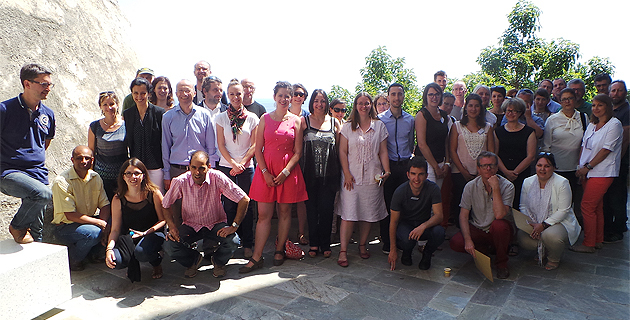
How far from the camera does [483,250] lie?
4121mm

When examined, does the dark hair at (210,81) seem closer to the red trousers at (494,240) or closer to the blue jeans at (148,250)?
the blue jeans at (148,250)

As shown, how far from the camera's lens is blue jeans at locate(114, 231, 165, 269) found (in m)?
3.64

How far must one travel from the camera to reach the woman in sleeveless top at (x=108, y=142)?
→ 412cm

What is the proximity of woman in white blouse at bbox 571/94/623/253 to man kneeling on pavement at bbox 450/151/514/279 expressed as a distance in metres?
1.04

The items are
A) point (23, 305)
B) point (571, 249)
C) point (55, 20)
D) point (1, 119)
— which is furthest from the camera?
point (55, 20)

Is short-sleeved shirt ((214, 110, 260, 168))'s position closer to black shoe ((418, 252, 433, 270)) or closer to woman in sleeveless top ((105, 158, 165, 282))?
woman in sleeveless top ((105, 158, 165, 282))

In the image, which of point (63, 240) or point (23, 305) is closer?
point (23, 305)

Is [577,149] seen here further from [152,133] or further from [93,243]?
[93,243]

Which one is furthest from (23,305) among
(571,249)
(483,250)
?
(571,249)

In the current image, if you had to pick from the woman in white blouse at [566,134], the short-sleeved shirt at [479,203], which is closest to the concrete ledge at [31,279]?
the short-sleeved shirt at [479,203]

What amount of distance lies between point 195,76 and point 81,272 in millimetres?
2585

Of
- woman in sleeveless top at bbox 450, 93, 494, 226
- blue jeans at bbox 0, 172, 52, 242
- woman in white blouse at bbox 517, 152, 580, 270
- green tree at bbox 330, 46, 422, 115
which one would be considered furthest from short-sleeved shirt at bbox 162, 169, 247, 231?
green tree at bbox 330, 46, 422, 115

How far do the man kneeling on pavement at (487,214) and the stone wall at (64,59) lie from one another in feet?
13.1

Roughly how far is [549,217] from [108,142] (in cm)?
430
